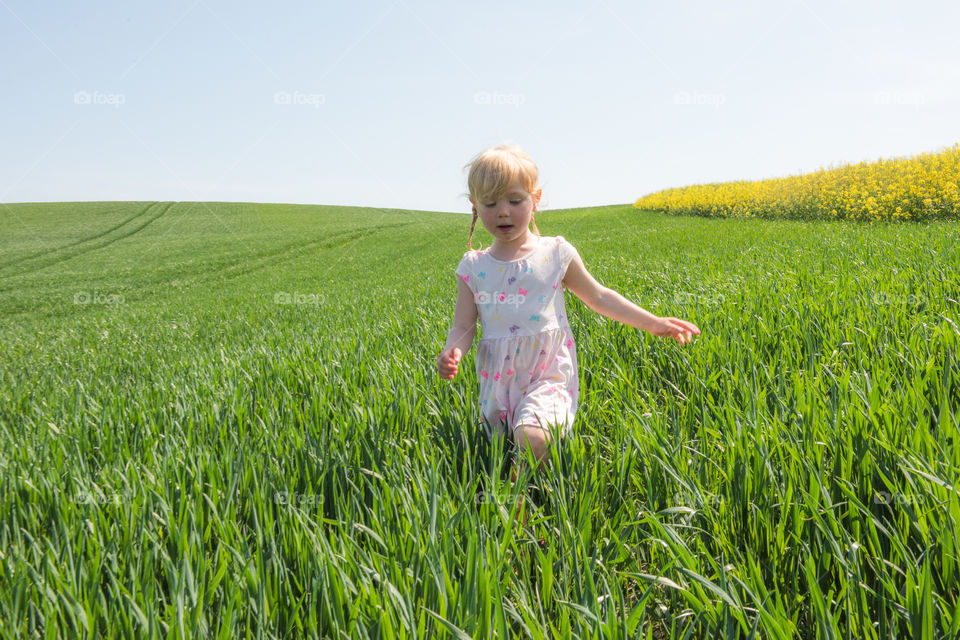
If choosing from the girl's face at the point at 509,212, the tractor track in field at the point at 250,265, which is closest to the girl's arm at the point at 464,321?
the girl's face at the point at 509,212

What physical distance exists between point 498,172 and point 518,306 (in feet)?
1.73

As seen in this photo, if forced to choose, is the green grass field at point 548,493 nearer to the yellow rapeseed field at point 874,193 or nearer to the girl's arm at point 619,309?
the girl's arm at point 619,309

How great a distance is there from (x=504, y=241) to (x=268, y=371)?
2.02 meters

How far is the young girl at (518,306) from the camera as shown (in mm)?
1971

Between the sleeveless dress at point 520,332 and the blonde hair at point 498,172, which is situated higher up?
the blonde hair at point 498,172

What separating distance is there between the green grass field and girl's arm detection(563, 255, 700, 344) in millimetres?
261

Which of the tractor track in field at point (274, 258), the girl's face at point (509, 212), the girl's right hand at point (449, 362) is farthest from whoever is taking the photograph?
the tractor track in field at point (274, 258)

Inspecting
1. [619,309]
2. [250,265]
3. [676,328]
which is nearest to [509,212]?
[619,309]

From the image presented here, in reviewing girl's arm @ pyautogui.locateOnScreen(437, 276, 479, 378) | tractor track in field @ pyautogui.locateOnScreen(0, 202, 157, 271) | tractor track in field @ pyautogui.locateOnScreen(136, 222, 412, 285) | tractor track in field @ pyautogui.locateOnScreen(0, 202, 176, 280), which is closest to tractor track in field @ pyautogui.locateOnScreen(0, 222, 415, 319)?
tractor track in field @ pyautogui.locateOnScreen(136, 222, 412, 285)

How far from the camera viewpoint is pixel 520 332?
6.91 feet

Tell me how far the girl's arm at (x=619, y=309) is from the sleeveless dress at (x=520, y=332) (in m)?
0.08

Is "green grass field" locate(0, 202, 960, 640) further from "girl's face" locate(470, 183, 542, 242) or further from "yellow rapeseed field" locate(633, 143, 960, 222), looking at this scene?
"yellow rapeseed field" locate(633, 143, 960, 222)

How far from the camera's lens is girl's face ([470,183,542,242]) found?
1.99 metres

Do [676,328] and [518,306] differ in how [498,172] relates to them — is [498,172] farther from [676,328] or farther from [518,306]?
[676,328]
